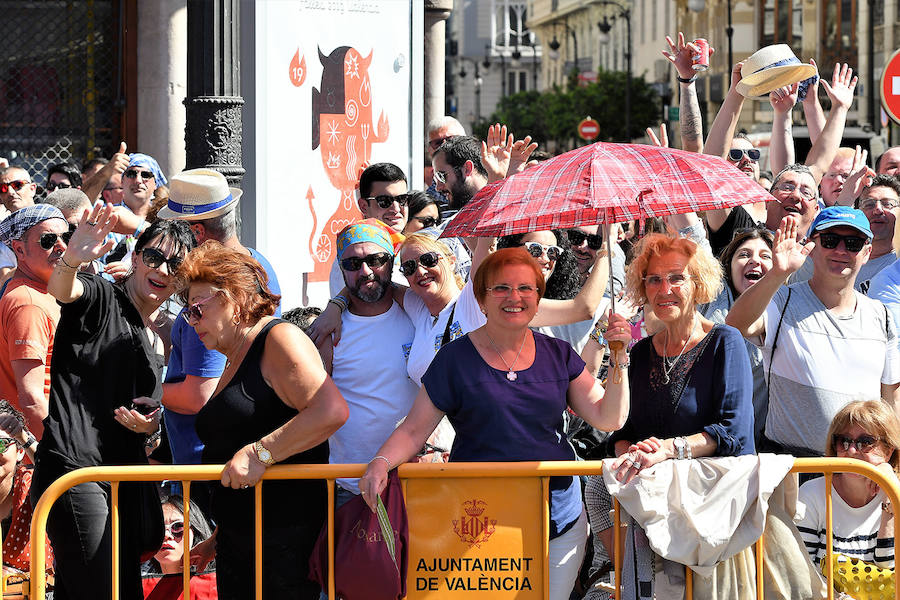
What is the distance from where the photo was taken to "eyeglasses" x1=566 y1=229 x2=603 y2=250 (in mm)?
5895

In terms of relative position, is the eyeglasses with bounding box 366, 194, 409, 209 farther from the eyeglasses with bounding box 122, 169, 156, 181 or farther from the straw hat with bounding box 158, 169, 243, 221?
the eyeglasses with bounding box 122, 169, 156, 181

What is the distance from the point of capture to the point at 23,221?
520cm

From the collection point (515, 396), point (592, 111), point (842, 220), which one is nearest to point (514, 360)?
point (515, 396)

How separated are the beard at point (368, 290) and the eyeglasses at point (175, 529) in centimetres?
138

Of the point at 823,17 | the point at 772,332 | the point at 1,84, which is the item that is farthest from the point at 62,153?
the point at 823,17

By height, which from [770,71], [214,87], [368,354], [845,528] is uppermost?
[770,71]

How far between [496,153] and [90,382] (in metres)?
2.20

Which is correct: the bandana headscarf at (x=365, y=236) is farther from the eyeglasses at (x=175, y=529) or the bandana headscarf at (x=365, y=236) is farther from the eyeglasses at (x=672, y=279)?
the eyeglasses at (x=175, y=529)

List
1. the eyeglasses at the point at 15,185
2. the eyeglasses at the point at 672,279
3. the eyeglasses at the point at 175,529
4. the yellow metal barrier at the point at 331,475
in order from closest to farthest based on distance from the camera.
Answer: the yellow metal barrier at the point at 331,475
the eyeglasses at the point at 672,279
the eyeglasses at the point at 175,529
the eyeglasses at the point at 15,185

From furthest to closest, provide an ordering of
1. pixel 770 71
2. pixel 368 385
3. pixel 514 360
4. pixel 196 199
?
1. pixel 770 71
2. pixel 196 199
3. pixel 368 385
4. pixel 514 360

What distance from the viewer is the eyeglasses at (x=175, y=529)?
5402 millimetres

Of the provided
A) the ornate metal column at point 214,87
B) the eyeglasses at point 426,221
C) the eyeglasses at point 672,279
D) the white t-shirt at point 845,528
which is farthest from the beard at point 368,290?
the eyeglasses at point 426,221

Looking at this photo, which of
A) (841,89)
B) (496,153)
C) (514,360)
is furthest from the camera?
(841,89)

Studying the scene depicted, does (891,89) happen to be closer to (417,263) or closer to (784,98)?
(784,98)
